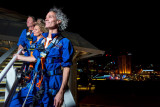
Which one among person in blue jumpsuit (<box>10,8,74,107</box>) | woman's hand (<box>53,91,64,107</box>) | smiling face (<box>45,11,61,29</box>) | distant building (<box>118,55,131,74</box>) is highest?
distant building (<box>118,55,131,74</box>)

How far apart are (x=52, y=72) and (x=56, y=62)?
12 cm

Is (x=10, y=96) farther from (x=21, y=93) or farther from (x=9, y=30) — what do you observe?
(x=9, y=30)

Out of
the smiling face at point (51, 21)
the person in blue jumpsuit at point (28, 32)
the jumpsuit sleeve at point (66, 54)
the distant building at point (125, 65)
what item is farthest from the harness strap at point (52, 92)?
the distant building at point (125, 65)

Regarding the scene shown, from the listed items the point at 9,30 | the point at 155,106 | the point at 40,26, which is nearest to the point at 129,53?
the point at 155,106

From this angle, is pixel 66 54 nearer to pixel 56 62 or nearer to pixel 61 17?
pixel 56 62

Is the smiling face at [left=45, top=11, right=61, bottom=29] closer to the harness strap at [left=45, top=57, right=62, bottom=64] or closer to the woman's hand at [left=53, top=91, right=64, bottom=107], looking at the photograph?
the harness strap at [left=45, top=57, right=62, bottom=64]

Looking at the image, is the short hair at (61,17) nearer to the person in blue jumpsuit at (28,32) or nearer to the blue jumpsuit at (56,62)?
the blue jumpsuit at (56,62)

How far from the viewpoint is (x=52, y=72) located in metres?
1.69

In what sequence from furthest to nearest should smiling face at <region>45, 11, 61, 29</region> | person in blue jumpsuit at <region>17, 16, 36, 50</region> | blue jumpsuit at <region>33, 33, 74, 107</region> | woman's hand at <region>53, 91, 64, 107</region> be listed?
person in blue jumpsuit at <region>17, 16, 36, 50</region> < smiling face at <region>45, 11, 61, 29</region> < blue jumpsuit at <region>33, 33, 74, 107</region> < woman's hand at <region>53, 91, 64, 107</region>

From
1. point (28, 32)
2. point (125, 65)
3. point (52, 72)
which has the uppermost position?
point (125, 65)

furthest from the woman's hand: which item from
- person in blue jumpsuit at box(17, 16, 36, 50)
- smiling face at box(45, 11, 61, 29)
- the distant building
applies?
the distant building

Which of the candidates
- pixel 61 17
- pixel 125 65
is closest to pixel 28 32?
pixel 61 17

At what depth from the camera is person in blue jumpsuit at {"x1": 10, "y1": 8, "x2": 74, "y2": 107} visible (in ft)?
5.36

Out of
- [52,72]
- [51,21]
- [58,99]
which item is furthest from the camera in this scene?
[51,21]
